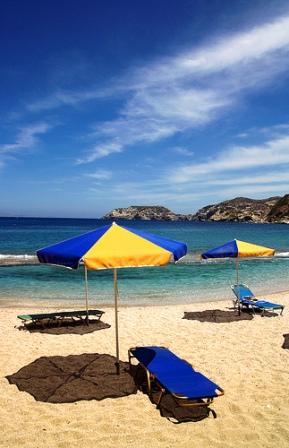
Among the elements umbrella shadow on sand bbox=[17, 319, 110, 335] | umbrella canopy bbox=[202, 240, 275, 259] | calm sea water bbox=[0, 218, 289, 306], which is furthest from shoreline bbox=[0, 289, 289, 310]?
umbrella canopy bbox=[202, 240, 275, 259]

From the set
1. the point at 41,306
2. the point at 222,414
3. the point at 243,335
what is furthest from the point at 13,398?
the point at 41,306

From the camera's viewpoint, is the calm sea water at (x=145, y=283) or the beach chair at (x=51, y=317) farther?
the calm sea water at (x=145, y=283)

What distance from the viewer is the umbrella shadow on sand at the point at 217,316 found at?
12680 mm

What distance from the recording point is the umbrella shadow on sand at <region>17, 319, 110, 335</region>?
11.3 metres

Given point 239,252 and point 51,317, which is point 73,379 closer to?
point 51,317

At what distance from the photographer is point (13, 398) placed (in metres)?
6.63

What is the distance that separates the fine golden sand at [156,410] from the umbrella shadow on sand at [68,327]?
33cm

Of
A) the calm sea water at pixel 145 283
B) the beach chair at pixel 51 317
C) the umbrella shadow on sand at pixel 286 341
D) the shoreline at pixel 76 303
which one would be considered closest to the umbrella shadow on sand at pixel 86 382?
the beach chair at pixel 51 317

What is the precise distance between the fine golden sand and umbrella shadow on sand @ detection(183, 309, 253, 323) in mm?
1103

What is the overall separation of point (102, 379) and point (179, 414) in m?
1.81

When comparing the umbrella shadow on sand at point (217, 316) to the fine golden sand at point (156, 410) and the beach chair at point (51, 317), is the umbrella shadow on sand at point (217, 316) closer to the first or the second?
the fine golden sand at point (156, 410)

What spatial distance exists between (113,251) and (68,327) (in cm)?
663

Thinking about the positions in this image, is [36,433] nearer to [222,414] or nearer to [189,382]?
[189,382]

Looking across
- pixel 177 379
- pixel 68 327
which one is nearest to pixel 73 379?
pixel 177 379
